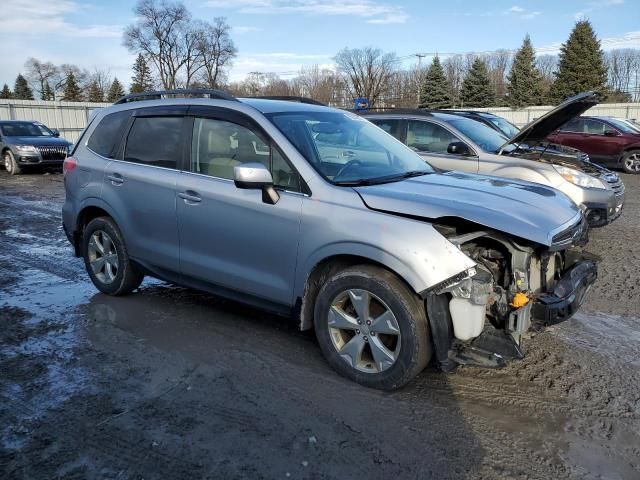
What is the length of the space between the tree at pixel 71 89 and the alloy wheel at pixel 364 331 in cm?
8295

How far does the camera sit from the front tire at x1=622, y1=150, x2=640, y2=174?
16.3 m

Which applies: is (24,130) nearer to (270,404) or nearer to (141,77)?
(270,404)

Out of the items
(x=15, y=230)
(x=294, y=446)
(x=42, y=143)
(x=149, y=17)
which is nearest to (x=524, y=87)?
(x=149, y=17)

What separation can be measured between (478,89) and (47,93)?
62439 millimetres

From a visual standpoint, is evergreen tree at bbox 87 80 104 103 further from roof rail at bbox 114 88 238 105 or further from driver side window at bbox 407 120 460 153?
roof rail at bbox 114 88 238 105

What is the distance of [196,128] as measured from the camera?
448 cm

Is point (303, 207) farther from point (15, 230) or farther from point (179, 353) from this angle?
point (15, 230)

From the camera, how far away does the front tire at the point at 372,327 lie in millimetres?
3299

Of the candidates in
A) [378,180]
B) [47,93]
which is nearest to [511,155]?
[378,180]

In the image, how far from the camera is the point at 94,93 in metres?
75.2

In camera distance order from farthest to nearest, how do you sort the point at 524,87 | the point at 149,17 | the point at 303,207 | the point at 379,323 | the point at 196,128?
1. the point at 149,17
2. the point at 524,87
3. the point at 196,128
4. the point at 303,207
5. the point at 379,323

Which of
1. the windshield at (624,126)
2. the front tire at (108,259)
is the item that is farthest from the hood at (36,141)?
the windshield at (624,126)

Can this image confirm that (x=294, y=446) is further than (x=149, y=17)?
No

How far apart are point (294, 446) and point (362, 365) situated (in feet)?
2.67
